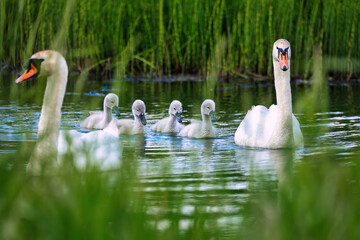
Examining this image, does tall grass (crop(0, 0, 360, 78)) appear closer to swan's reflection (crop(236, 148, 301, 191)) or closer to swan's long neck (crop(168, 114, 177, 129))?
swan's long neck (crop(168, 114, 177, 129))

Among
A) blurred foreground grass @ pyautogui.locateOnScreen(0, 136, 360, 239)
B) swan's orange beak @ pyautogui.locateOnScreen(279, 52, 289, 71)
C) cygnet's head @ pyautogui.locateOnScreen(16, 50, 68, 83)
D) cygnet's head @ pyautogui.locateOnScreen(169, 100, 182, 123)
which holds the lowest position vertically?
blurred foreground grass @ pyautogui.locateOnScreen(0, 136, 360, 239)

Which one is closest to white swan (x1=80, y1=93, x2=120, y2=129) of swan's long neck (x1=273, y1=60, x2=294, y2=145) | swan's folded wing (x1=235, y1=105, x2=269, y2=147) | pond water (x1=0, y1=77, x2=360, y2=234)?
pond water (x1=0, y1=77, x2=360, y2=234)

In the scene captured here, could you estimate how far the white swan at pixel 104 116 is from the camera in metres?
9.20

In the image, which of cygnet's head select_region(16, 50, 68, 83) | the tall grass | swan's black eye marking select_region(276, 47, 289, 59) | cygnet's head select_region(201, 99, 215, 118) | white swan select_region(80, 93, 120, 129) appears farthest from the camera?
the tall grass

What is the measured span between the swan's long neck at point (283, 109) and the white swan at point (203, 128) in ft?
3.55

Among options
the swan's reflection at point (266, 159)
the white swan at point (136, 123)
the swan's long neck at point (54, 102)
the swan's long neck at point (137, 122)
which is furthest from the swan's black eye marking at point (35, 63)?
the swan's long neck at point (137, 122)

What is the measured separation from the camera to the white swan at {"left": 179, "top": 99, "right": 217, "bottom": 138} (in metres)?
8.57

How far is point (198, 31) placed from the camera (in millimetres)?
13367

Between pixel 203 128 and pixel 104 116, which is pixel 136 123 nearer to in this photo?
pixel 104 116

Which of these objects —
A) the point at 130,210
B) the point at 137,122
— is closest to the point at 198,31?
the point at 137,122

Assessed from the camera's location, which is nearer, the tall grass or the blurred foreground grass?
the blurred foreground grass

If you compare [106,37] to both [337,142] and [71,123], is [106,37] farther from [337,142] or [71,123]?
[337,142]

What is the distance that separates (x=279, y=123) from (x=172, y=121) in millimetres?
1843

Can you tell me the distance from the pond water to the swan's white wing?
0.19 meters
